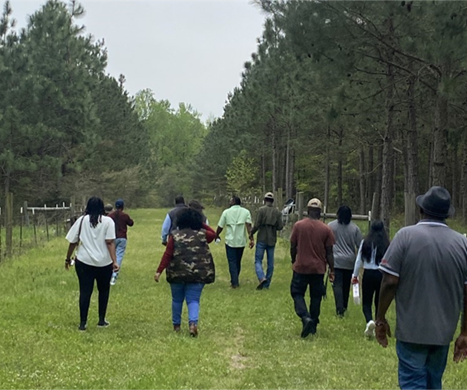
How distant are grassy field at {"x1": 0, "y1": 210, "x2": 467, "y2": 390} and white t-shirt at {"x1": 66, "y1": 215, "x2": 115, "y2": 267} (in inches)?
38.2

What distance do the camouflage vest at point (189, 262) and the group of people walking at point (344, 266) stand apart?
13 mm

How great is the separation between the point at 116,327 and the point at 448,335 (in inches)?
220

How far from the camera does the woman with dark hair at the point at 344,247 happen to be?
9.60 m

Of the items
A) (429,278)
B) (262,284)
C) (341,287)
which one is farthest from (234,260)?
(429,278)

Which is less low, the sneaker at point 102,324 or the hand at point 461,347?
the hand at point 461,347

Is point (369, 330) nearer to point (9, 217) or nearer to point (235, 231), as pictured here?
point (235, 231)

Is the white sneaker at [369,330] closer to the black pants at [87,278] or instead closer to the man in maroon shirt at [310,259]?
the man in maroon shirt at [310,259]

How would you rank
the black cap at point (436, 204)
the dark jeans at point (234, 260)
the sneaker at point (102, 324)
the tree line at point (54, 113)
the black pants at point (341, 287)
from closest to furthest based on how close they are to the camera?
the black cap at point (436, 204)
the sneaker at point (102, 324)
the black pants at point (341, 287)
the dark jeans at point (234, 260)
the tree line at point (54, 113)

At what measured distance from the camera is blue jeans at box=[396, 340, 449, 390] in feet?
14.8

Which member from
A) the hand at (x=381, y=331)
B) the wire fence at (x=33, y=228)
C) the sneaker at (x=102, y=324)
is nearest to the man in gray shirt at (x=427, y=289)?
the hand at (x=381, y=331)

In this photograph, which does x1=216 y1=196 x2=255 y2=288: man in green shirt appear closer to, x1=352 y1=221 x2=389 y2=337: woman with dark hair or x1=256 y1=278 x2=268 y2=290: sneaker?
x1=256 y1=278 x2=268 y2=290: sneaker

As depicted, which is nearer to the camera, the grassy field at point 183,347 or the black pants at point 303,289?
the grassy field at point 183,347

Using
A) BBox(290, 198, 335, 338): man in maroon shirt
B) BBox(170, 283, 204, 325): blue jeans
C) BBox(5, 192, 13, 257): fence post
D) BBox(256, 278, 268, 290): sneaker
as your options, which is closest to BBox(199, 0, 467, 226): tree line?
BBox(256, 278, 268, 290): sneaker

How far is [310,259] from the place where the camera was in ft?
28.0
